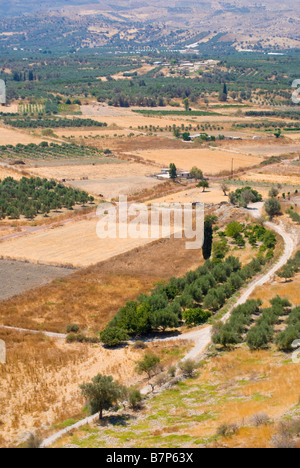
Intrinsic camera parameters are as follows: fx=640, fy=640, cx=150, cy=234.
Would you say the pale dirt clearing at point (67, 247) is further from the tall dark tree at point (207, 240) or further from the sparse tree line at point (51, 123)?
the sparse tree line at point (51, 123)

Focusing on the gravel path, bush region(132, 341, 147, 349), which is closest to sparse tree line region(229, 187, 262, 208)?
the gravel path

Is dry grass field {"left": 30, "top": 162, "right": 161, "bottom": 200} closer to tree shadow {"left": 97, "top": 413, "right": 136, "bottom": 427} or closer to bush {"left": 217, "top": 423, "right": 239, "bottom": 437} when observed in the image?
tree shadow {"left": 97, "top": 413, "right": 136, "bottom": 427}

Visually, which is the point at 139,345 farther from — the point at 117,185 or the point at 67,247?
the point at 117,185

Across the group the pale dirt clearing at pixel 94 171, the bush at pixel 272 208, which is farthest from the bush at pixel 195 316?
the pale dirt clearing at pixel 94 171

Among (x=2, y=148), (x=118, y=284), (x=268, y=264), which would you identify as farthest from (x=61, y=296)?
(x=2, y=148)

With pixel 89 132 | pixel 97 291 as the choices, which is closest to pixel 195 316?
pixel 97 291

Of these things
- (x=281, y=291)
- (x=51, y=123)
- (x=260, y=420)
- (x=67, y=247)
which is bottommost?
(x=67, y=247)
